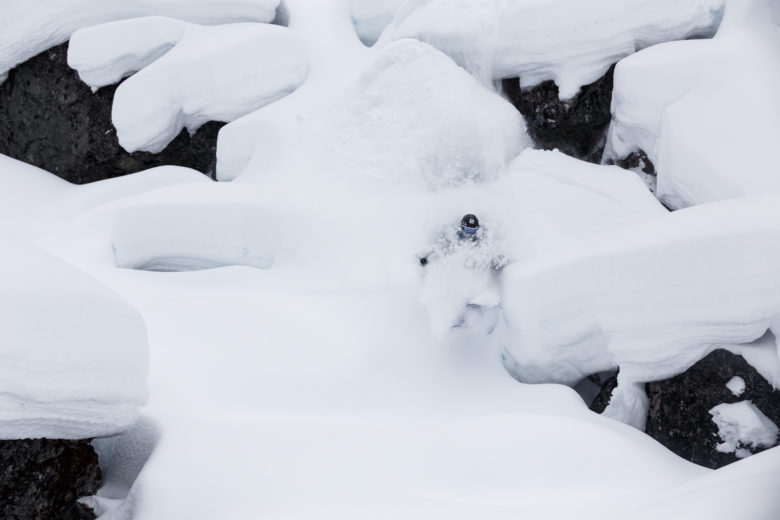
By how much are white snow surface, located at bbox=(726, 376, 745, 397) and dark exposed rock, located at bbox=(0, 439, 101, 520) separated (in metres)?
1.95

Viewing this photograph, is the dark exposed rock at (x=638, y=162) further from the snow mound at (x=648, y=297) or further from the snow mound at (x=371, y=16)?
the snow mound at (x=371, y=16)

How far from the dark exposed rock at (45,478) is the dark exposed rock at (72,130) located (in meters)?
2.50

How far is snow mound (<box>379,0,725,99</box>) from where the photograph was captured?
3.71 meters

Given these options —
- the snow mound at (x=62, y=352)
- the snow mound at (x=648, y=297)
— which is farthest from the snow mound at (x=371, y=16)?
the snow mound at (x=62, y=352)

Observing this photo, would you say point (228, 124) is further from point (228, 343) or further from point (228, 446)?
point (228, 446)

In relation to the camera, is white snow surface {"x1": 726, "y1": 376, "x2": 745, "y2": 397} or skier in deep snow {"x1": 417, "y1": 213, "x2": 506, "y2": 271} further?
skier in deep snow {"x1": 417, "y1": 213, "x2": 506, "y2": 271}

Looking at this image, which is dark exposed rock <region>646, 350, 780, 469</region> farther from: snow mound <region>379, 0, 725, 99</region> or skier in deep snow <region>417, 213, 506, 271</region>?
snow mound <region>379, 0, 725, 99</region>

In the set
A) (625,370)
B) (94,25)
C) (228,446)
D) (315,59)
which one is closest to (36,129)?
(94,25)

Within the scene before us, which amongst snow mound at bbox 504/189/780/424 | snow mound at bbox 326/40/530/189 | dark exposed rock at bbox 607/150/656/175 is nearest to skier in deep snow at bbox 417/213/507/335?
snow mound at bbox 504/189/780/424

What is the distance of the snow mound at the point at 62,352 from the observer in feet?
6.13

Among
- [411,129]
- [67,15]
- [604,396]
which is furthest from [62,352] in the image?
[67,15]

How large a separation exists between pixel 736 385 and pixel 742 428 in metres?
0.13

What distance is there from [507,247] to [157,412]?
1.39 m

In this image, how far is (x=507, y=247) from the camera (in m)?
2.97
